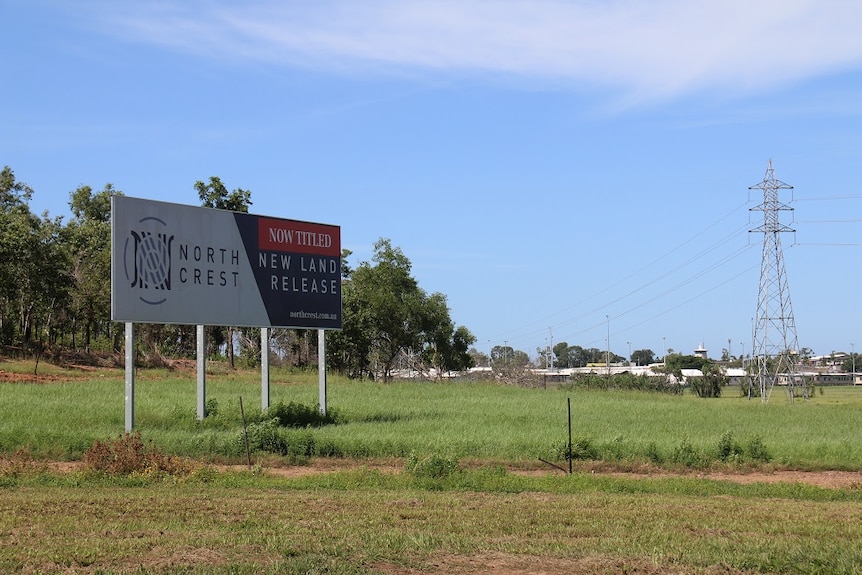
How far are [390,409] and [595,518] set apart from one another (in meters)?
23.9

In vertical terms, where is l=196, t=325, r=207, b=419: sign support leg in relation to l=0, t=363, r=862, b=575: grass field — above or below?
above

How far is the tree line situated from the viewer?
58.1 meters

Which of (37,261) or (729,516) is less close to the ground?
(37,261)

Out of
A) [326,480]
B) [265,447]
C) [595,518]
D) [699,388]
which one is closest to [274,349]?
[699,388]

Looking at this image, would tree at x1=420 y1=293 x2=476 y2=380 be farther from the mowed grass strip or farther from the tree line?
the mowed grass strip

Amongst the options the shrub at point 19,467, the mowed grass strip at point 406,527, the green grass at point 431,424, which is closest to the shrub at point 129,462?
the mowed grass strip at point 406,527

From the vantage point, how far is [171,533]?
485 inches

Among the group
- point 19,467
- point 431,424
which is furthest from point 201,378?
point 19,467

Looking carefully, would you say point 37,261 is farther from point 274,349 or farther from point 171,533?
point 171,533

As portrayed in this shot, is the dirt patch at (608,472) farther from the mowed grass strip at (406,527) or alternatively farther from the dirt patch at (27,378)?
the dirt patch at (27,378)

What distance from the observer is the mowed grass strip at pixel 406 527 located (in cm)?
1047

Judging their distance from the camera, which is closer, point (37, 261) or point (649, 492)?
point (649, 492)

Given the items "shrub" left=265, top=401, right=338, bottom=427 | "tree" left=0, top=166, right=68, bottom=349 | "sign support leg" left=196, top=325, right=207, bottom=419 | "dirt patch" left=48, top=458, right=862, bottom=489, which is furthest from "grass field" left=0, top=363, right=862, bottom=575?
"tree" left=0, top=166, right=68, bottom=349

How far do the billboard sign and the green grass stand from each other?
3459mm
